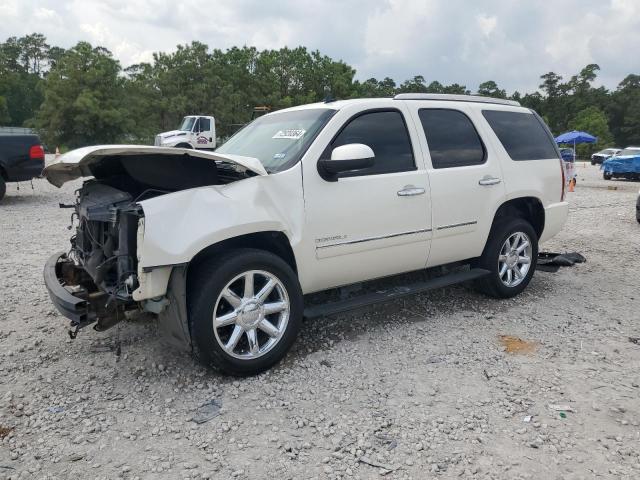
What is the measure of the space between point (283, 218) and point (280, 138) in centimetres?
87

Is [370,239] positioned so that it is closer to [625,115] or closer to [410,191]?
[410,191]

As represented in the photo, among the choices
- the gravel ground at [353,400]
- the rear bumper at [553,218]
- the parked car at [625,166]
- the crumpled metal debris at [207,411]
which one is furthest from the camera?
the parked car at [625,166]

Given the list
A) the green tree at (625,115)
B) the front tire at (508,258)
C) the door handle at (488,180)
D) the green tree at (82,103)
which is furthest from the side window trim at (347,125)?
the green tree at (625,115)

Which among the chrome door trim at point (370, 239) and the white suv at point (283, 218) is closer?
the white suv at point (283, 218)

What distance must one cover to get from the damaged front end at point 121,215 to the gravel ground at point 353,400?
542 millimetres

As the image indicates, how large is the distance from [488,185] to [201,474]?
3.55m

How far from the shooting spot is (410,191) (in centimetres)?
418

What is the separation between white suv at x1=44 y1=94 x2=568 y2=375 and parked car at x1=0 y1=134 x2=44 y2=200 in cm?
816

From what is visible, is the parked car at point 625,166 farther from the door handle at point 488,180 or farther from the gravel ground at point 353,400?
the door handle at point 488,180

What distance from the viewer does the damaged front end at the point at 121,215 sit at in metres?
3.15

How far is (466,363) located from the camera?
3.78 meters

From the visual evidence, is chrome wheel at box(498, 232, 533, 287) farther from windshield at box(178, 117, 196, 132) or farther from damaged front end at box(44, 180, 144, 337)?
windshield at box(178, 117, 196, 132)

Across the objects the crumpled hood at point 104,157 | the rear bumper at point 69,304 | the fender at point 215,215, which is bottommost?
the rear bumper at point 69,304

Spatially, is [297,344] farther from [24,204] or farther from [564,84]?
[564,84]
